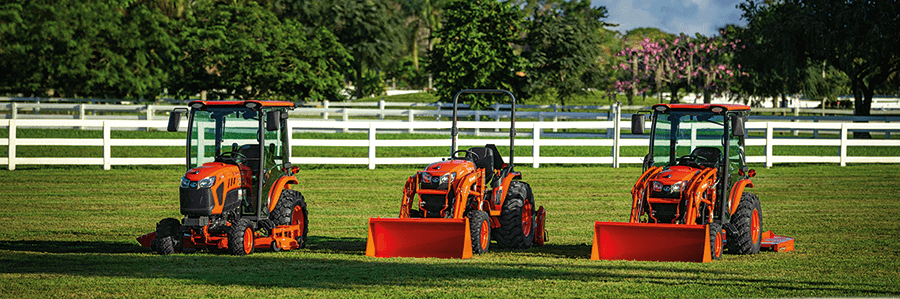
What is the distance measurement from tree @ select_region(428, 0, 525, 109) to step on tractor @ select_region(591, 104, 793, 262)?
86.4 feet

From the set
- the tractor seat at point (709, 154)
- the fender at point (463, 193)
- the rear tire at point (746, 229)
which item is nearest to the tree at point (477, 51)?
the tractor seat at point (709, 154)

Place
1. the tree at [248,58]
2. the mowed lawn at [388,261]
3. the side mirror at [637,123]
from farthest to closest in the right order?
1. the tree at [248,58]
2. the side mirror at [637,123]
3. the mowed lawn at [388,261]

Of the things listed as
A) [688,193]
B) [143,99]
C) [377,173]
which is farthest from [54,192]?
[143,99]

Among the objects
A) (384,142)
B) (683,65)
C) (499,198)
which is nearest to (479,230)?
(499,198)

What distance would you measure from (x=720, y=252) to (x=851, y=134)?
29.9 metres

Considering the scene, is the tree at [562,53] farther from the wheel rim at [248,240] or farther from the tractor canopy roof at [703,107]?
the wheel rim at [248,240]

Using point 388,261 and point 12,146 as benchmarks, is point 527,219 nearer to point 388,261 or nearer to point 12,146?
point 388,261

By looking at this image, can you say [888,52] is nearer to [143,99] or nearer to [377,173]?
[377,173]

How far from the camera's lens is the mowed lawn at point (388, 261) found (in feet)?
25.5

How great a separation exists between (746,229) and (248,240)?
5011 millimetres

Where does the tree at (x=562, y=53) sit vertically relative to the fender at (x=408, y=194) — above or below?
above

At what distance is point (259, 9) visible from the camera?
133ft

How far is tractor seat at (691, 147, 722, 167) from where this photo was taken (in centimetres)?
1002

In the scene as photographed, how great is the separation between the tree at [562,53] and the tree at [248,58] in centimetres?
877
